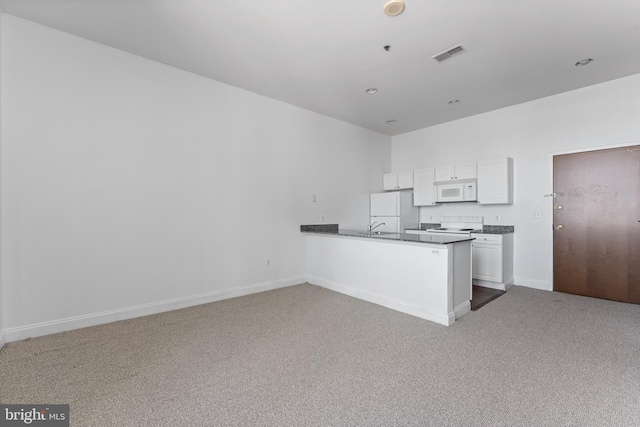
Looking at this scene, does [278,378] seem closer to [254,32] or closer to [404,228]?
[254,32]

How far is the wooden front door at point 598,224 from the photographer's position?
11.7 ft

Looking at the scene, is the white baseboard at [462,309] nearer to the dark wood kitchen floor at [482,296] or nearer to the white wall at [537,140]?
the dark wood kitchen floor at [482,296]

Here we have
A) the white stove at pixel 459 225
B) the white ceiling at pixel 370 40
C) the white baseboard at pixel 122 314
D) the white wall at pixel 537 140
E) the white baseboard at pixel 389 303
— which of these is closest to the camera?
the white ceiling at pixel 370 40

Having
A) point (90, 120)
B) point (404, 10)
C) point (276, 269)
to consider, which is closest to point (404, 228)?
point (276, 269)

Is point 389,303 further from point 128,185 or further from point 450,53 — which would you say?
point 128,185

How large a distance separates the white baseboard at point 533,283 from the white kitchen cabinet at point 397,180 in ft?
7.95

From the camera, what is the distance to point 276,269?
4.35 m

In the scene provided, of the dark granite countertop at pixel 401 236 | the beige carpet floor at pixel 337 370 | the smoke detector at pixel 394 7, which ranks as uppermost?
the smoke detector at pixel 394 7

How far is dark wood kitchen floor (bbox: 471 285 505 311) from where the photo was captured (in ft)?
11.6

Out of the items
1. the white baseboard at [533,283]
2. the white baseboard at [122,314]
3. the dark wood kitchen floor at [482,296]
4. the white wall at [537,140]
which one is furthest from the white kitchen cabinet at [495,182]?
the white baseboard at [122,314]

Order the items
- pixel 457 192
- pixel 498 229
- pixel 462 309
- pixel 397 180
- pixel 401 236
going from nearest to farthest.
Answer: pixel 462 309, pixel 401 236, pixel 498 229, pixel 457 192, pixel 397 180

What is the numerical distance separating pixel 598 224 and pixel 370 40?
12.9ft

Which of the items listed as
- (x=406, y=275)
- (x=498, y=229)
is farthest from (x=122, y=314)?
(x=498, y=229)

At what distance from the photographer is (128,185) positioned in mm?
3088
